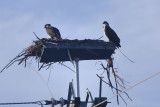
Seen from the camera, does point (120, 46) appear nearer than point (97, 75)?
No

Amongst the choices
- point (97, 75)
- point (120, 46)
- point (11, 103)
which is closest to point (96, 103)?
point (97, 75)

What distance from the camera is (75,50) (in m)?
11.9

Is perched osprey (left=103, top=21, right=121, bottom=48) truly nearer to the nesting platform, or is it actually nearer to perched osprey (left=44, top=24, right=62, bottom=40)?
perched osprey (left=44, top=24, right=62, bottom=40)

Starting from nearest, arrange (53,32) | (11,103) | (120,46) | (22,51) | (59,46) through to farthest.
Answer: (11,103)
(59,46)
(22,51)
(120,46)
(53,32)

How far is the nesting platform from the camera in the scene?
1159 centimetres

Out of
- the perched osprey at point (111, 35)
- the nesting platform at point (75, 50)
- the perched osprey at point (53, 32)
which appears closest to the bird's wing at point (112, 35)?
the perched osprey at point (111, 35)

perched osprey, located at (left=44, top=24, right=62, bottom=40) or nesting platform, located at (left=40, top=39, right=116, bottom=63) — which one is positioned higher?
perched osprey, located at (left=44, top=24, right=62, bottom=40)

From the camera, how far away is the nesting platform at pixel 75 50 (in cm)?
1159

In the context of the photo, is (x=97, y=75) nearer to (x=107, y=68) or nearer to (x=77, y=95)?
(x=77, y=95)

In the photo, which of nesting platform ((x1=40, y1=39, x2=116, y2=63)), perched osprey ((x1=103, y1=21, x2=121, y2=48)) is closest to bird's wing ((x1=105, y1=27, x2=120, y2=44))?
perched osprey ((x1=103, y1=21, x2=121, y2=48))

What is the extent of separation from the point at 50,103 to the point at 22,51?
290cm

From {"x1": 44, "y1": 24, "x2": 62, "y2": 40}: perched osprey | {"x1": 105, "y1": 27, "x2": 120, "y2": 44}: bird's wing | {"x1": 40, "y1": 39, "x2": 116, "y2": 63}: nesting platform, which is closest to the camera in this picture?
{"x1": 40, "y1": 39, "x2": 116, "y2": 63}: nesting platform

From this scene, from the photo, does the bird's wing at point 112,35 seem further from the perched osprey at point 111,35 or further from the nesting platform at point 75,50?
the nesting platform at point 75,50

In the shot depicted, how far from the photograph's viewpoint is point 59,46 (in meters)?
11.5
